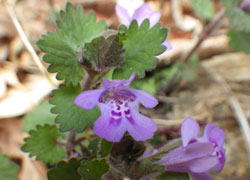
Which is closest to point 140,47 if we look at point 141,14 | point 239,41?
point 141,14

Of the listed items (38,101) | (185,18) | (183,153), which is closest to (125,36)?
(183,153)

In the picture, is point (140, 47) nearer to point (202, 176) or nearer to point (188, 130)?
point (188, 130)

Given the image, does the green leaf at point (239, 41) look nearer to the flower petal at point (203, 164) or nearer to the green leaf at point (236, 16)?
the green leaf at point (236, 16)

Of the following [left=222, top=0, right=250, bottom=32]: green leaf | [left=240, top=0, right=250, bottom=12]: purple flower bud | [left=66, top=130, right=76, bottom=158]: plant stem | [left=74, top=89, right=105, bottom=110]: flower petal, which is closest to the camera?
[left=74, top=89, right=105, bottom=110]: flower petal

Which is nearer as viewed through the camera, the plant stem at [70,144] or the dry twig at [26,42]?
the plant stem at [70,144]

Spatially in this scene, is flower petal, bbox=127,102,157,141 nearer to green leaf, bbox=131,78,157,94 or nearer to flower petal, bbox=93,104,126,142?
flower petal, bbox=93,104,126,142

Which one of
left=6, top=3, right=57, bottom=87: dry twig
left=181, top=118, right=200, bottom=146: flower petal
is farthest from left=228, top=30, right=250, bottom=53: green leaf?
left=181, top=118, right=200, bottom=146: flower petal

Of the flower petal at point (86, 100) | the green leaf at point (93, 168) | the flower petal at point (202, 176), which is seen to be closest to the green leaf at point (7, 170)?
the green leaf at point (93, 168)
